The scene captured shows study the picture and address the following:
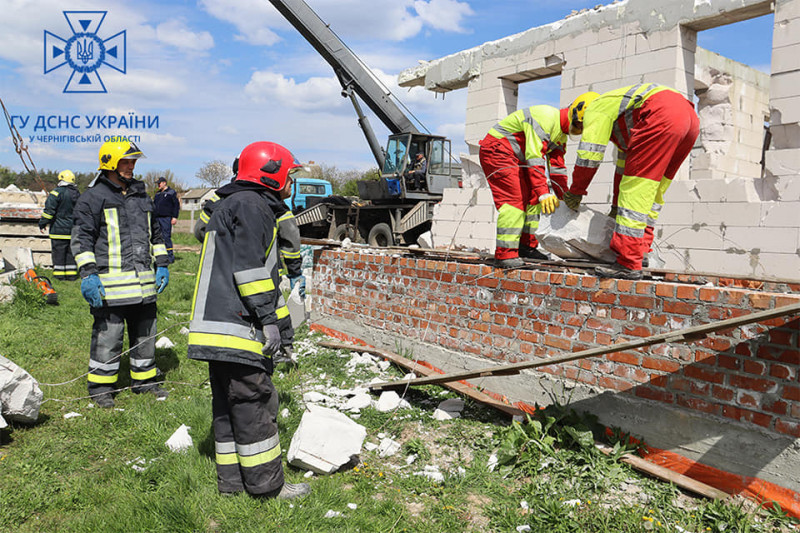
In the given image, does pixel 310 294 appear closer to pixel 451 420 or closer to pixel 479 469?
pixel 451 420

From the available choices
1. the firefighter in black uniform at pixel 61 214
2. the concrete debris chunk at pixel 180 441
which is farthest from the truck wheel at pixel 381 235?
the concrete debris chunk at pixel 180 441

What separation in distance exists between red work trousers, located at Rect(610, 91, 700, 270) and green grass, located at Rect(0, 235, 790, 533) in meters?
1.20

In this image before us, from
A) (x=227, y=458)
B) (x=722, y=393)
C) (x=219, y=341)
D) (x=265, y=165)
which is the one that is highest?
(x=265, y=165)

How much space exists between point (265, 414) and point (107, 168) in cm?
264

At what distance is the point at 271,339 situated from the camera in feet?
8.40

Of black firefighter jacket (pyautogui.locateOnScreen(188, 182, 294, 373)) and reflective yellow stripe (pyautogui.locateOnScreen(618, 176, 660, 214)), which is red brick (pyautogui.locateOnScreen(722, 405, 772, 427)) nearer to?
reflective yellow stripe (pyautogui.locateOnScreen(618, 176, 660, 214))

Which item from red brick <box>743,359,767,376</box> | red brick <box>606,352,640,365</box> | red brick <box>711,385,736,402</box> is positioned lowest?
red brick <box>711,385,736,402</box>

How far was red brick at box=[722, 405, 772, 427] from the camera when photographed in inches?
98.4

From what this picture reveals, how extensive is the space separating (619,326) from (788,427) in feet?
3.11

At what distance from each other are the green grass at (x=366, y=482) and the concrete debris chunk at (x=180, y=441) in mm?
40

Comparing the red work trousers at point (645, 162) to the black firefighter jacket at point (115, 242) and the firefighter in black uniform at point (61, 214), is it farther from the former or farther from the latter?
the firefighter in black uniform at point (61, 214)

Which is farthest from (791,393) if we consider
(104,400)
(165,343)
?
(165,343)

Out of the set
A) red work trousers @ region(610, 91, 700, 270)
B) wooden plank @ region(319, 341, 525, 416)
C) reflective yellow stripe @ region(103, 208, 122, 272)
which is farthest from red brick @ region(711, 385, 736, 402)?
reflective yellow stripe @ region(103, 208, 122, 272)

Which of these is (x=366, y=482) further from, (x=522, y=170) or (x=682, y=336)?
(x=522, y=170)
